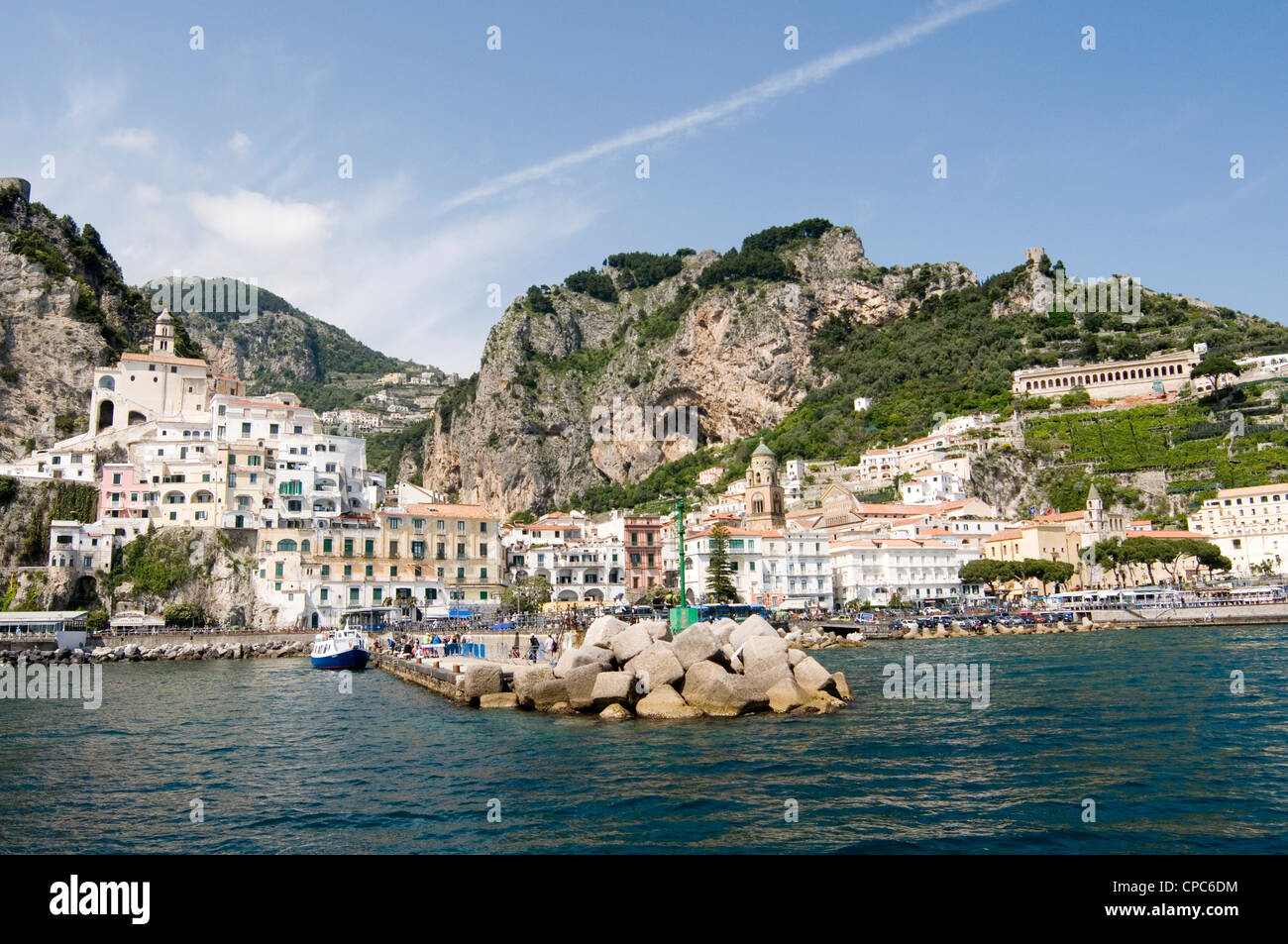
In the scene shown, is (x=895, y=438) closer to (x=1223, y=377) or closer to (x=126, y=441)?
(x=1223, y=377)

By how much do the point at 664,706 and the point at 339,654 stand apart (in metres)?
23.2

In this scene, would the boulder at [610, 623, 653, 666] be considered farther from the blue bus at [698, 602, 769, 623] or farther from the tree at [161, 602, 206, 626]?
the tree at [161, 602, 206, 626]

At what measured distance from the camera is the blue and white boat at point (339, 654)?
42.8m

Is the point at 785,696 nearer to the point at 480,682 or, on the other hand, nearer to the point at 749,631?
the point at 749,631

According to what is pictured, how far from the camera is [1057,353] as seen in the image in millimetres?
112688

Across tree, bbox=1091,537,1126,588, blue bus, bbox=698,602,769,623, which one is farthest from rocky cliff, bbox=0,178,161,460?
tree, bbox=1091,537,1126,588

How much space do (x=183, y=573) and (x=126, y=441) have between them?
13388 millimetres

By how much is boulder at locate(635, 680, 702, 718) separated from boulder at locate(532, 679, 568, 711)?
2.59 metres

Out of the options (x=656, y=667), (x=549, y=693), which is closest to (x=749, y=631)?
(x=656, y=667)

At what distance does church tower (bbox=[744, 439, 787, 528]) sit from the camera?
8506 centimetres

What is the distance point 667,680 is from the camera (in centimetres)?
2567

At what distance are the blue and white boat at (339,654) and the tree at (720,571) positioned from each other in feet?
88.0

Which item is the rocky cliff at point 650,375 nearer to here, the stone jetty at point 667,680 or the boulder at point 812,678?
the stone jetty at point 667,680

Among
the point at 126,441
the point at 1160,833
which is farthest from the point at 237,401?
the point at 1160,833
